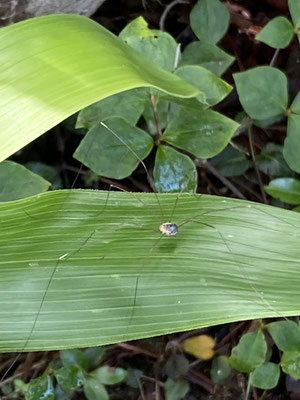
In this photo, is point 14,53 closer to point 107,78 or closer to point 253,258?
point 107,78

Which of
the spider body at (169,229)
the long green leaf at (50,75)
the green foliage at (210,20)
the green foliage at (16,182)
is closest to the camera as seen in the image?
the long green leaf at (50,75)

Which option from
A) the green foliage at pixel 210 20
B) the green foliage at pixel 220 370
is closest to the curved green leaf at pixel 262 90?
the green foliage at pixel 210 20

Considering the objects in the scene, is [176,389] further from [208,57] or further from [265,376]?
[208,57]

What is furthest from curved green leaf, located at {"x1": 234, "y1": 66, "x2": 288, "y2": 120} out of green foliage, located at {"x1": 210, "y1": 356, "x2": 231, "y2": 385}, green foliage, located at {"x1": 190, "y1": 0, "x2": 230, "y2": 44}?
green foliage, located at {"x1": 210, "y1": 356, "x2": 231, "y2": 385}

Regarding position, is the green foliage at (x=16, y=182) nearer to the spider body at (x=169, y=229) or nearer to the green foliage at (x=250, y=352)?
the spider body at (x=169, y=229)

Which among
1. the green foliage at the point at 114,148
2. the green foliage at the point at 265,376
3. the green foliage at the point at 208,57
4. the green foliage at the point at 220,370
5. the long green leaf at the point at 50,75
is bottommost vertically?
the green foliage at the point at 220,370

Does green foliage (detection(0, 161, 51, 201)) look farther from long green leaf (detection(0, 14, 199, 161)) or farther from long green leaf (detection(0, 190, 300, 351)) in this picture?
long green leaf (detection(0, 14, 199, 161))

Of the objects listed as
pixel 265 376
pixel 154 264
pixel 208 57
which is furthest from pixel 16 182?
pixel 265 376

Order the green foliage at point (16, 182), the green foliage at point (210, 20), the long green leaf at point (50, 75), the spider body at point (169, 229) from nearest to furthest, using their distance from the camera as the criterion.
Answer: the long green leaf at point (50, 75) < the spider body at point (169, 229) < the green foliage at point (16, 182) < the green foliage at point (210, 20)
